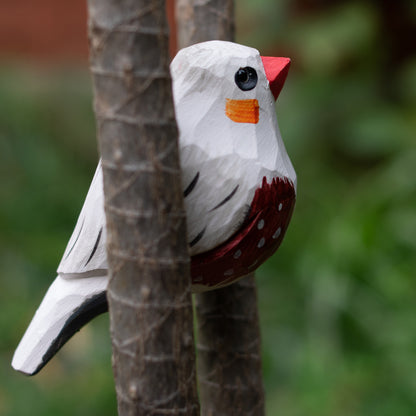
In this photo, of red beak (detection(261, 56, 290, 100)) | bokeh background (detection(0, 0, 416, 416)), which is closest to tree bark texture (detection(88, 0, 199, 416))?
red beak (detection(261, 56, 290, 100))

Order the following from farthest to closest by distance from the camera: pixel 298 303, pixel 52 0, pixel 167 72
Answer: pixel 52 0 < pixel 298 303 < pixel 167 72

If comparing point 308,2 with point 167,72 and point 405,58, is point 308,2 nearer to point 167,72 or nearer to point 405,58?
point 405,58

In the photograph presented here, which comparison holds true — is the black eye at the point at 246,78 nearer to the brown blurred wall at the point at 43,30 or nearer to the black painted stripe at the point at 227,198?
the black painted stripe at the point at 227,198

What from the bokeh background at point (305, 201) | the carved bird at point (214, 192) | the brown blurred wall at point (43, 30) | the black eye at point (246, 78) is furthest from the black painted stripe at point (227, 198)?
the brown blurred wall at point (43, 30)

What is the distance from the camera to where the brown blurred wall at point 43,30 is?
277cm

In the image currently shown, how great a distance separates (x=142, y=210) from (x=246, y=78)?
0.18 m

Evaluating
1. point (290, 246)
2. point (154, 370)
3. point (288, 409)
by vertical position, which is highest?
point (154, 370)

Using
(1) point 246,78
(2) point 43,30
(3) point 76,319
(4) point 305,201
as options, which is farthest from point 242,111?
(2) point 43,30

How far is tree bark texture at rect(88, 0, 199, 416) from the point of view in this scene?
53 centimetres

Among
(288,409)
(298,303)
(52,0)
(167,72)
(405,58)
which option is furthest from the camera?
(52,0)

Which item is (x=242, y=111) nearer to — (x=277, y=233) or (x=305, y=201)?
(x=277, y=233)

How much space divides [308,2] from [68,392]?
177 cm

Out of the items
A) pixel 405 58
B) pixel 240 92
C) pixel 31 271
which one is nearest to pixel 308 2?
pixel 405 58

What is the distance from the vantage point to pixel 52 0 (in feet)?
9.09
